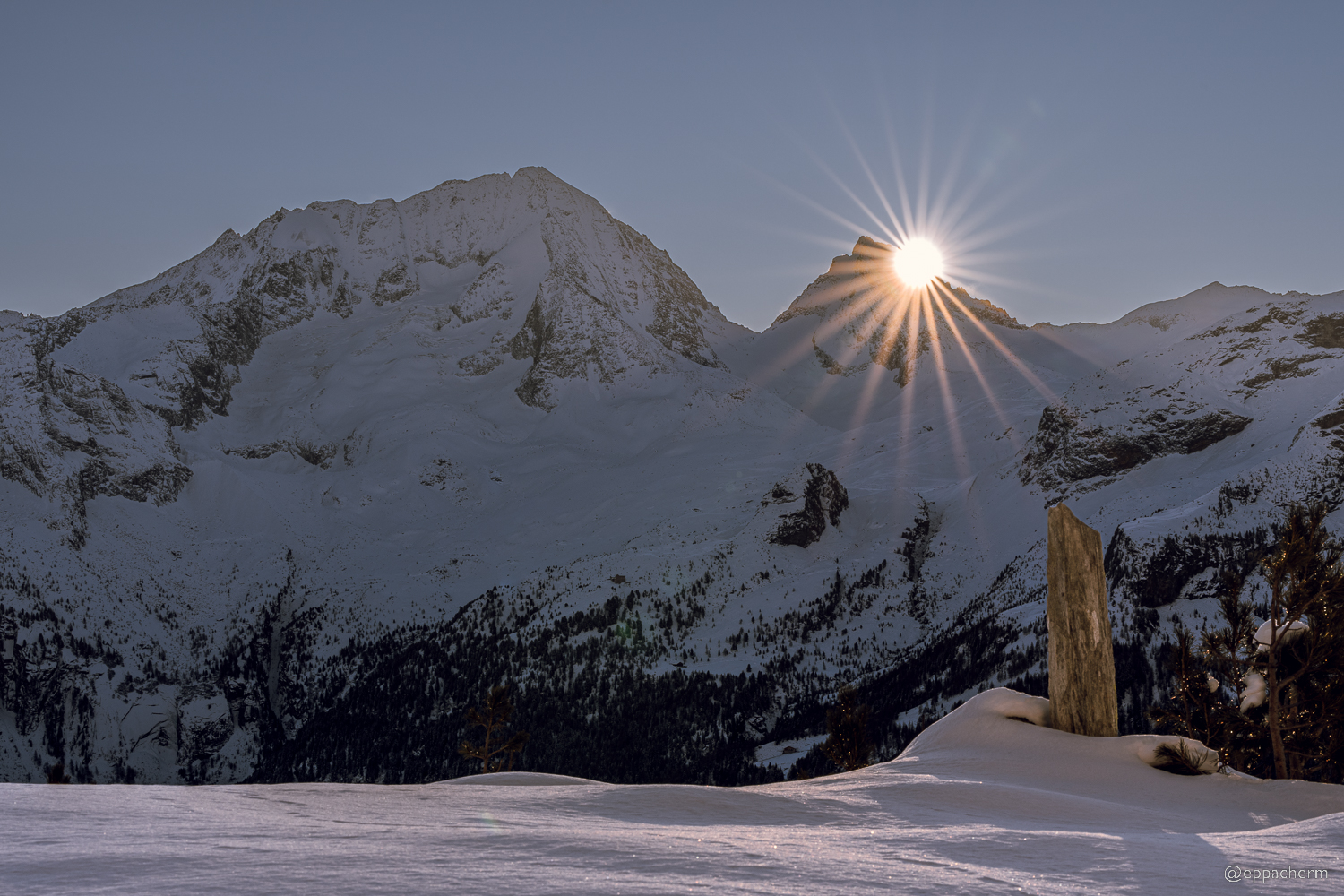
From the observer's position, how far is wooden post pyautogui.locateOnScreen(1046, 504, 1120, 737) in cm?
1225

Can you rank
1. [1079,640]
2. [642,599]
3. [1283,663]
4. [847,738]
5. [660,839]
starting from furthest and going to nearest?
[642,599], [847,738], [1283,663], [1079,640], [660,839]

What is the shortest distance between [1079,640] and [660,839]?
331 inches

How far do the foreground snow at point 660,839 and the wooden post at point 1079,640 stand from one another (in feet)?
6.18

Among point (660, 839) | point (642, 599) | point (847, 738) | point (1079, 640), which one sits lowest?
point (847, 738)

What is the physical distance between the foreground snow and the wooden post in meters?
1.88

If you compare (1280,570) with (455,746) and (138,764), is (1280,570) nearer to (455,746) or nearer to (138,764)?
(455,746)

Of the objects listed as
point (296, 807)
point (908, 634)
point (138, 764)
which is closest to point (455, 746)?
point (138, 764)

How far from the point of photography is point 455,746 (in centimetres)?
13150

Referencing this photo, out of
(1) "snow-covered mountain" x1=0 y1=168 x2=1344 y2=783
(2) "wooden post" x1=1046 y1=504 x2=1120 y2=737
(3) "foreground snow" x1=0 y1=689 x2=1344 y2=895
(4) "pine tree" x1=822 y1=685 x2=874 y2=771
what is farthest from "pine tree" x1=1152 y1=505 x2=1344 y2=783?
(1) "snow-covered mountain" x1=0 y1=168 x2=1344 y2=783

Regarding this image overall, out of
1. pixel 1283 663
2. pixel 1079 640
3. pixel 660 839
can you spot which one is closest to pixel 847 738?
pixel 1283 663

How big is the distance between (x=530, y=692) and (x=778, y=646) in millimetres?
36815

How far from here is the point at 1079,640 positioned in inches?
486

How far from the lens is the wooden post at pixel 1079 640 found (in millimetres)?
12250

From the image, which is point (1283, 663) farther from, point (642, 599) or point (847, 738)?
point (642, 599)
